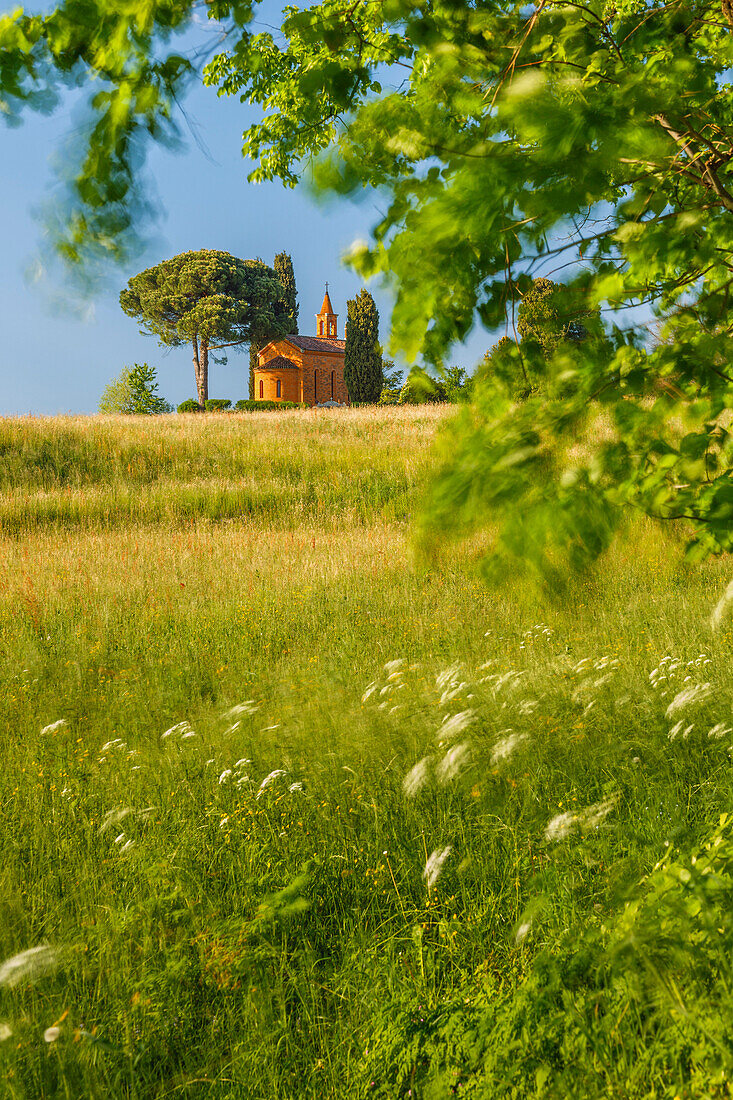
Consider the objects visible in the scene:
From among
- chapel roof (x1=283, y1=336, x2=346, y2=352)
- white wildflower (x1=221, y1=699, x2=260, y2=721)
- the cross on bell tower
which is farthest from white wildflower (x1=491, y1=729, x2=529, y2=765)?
the cross on bell tower

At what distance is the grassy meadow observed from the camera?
1.92 metres

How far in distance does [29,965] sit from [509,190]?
239 centimetres

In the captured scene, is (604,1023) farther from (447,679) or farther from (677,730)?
(447,679)

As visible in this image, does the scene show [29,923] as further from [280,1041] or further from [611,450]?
[611,450]

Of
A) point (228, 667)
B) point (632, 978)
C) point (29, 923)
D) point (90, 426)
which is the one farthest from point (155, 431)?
point (632, 978)

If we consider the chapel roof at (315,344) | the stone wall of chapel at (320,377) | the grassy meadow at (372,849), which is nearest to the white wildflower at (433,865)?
the grassy meadow at (372,849)

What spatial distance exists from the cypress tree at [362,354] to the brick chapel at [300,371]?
12.3m

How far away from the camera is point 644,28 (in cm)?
256

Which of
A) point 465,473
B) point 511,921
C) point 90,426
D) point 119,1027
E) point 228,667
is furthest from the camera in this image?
point 90,426

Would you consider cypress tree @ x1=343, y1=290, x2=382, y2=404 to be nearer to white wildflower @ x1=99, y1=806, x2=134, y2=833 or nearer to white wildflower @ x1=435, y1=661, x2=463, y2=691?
white wildflower @ x1=435, y1=661, x2=463, y2=691

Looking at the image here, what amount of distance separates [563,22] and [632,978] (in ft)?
9.43

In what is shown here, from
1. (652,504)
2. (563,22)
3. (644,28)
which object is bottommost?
(652,504)

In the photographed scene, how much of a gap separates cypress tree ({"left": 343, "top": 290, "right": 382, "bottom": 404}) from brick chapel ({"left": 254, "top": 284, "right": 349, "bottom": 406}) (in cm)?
1227

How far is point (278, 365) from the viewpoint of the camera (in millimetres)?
52250
